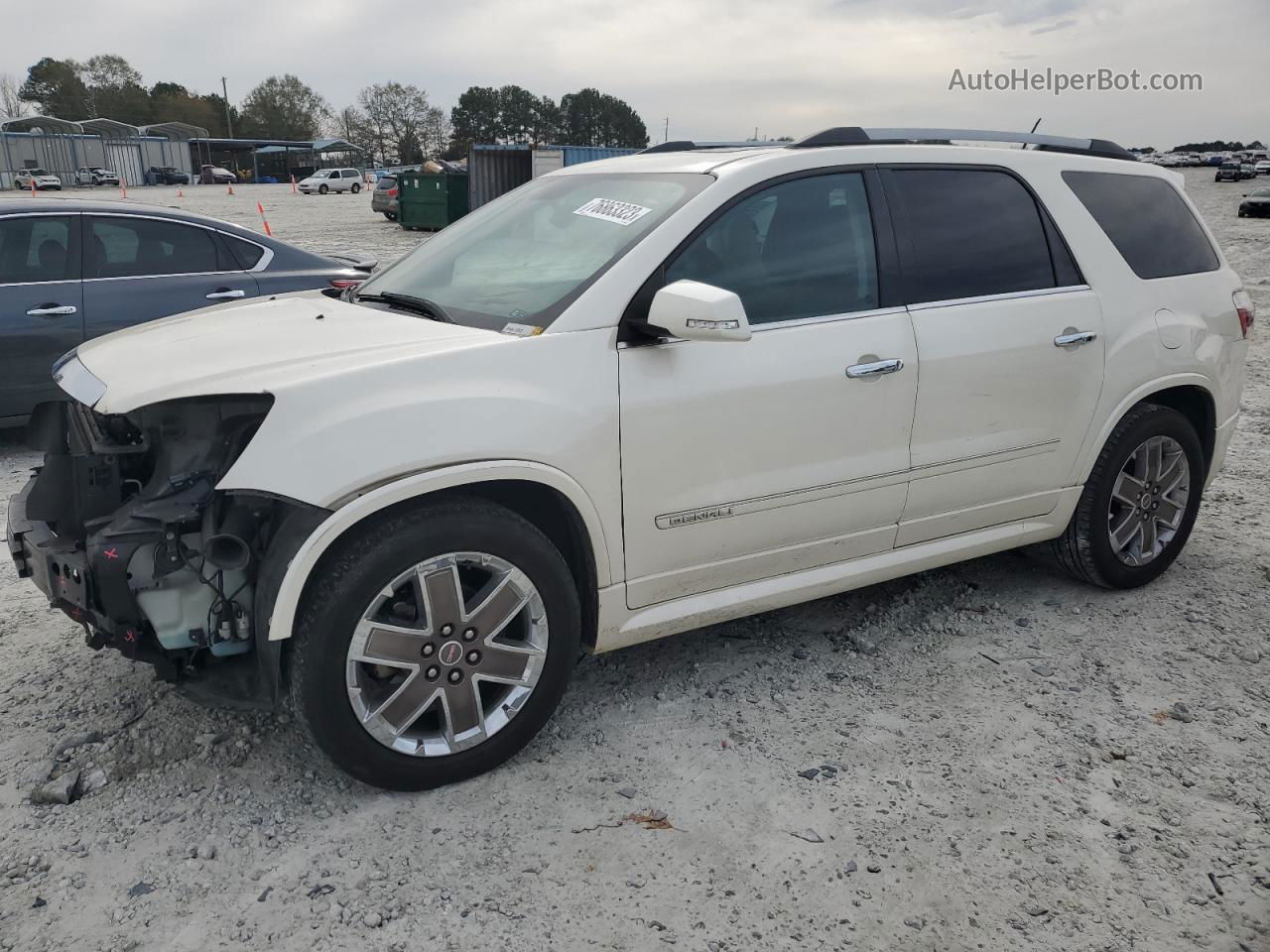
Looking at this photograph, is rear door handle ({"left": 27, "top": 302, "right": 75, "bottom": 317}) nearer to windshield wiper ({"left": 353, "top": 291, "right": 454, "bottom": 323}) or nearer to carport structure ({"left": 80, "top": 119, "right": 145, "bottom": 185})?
windshield wiper ({"left": 353, "top": 291, "right": 454, "bottom": 323})

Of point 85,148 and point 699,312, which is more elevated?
point 85,148

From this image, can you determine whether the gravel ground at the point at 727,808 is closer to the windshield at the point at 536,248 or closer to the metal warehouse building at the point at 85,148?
the windshield at the point at 536,248

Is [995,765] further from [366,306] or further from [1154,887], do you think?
[366,306]

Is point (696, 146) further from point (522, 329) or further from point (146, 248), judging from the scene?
point (146, 248)

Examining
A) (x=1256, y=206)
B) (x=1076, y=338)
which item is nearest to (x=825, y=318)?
(x=1076, y=338)

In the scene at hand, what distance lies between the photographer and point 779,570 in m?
3.46

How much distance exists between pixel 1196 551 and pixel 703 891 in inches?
141

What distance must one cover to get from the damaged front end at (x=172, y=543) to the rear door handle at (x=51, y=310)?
3341 mm

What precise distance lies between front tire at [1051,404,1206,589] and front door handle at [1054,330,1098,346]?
486mm

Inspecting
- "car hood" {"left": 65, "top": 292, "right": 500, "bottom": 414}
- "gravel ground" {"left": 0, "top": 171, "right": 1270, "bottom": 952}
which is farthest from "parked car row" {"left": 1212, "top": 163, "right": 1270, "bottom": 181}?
"car hood" {"left": 65, "top": 292, "right": 500, "bottom": 414}

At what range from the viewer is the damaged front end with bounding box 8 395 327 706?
2664 millimetres

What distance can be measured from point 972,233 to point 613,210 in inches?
54.4

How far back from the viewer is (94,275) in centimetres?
606

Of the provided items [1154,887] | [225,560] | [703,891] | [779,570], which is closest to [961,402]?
[779,570]
